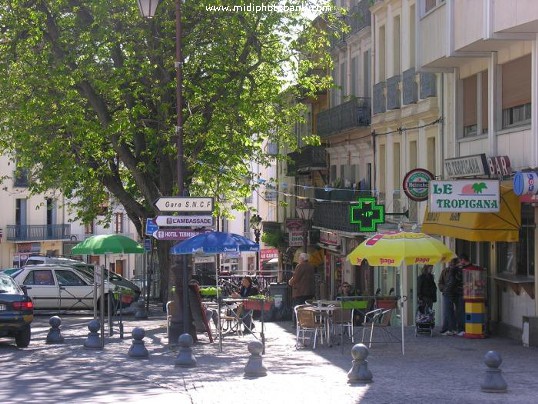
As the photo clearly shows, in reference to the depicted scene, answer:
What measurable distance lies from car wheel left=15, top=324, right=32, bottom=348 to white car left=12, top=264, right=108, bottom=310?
1321 centimetres

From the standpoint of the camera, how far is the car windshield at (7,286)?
23.4m

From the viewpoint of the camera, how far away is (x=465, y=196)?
22.0 metres

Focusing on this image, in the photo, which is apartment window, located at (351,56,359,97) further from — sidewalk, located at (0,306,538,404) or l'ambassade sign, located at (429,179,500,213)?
l'ambassade sign, located at (429,179,500,213)

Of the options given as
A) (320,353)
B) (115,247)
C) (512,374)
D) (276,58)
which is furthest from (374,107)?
(512,374)

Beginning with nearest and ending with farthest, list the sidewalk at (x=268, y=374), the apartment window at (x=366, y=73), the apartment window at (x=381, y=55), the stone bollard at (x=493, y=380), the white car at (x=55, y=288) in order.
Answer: the stone bollard at (x=493, y=380)
the sidewalk at (x=268, y=374)
the apartment window at (x=381, y=55)
the white car at (x=55, y=288)
the apartment window at (x=366, y=73)

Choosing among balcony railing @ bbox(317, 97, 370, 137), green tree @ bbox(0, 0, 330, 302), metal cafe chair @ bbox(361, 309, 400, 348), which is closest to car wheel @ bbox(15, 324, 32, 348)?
metal cafe chair @ bbox(361, 309, 400, 348)

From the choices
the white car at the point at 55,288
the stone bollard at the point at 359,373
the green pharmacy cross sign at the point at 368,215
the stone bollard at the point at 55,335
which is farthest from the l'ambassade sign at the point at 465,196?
the white car at the point at 55,288

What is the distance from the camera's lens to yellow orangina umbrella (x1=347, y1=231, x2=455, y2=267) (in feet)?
65.9

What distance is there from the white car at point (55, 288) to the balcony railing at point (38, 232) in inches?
1457

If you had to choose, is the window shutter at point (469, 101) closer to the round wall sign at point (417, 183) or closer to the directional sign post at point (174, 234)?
the round wall sign at point (417, 183)

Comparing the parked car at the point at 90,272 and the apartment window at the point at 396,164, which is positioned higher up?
the apartment window at the point at 396,164

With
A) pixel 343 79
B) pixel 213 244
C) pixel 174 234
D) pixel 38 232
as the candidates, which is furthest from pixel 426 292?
pixel 38 232

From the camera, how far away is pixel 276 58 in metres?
31.0

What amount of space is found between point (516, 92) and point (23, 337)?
11.0 metres
